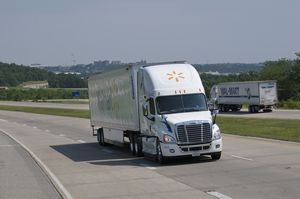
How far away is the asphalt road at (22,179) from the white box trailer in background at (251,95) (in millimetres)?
42369

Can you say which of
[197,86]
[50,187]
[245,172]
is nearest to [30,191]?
[50,187]

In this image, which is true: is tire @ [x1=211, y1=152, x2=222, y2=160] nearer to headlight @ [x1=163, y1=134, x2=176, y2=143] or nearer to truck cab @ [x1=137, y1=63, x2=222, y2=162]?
truck cab @ [x1=137, y1=63, x2=222, y2=162]

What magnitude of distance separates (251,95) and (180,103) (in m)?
47.5

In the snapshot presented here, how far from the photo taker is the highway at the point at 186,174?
1325 cm

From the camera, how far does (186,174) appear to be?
16.6m

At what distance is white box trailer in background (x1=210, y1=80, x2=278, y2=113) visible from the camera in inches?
2574

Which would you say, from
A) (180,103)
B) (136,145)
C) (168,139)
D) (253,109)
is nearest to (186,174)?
(168,139)

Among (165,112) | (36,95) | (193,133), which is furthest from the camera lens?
(36,95)

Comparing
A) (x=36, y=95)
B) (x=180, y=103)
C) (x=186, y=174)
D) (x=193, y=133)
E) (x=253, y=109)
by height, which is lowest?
(x=253, y=109)

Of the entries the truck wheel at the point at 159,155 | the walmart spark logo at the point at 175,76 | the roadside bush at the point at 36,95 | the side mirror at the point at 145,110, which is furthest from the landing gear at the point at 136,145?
the roadside bush at the point at 36,95

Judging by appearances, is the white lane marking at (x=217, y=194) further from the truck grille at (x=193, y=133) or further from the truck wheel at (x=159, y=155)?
the truck wheel at (x=159, y=155)

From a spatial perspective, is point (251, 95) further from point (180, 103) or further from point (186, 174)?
point (186, 174)

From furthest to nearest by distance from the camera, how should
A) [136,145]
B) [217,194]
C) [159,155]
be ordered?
[136,145] < [159,155] < [217,194]

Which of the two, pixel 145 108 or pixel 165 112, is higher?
pixel 145 108
